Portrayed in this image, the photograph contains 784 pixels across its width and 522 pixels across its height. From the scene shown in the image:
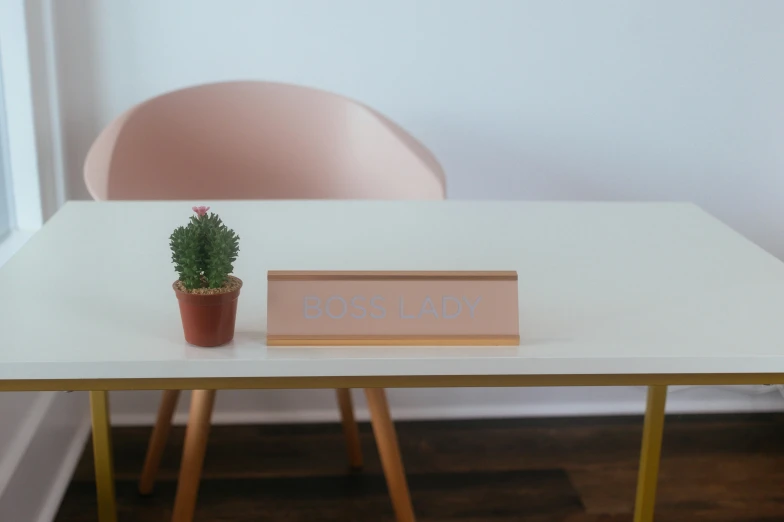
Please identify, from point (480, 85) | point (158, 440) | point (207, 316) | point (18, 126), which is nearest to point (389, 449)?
point (158, 440)

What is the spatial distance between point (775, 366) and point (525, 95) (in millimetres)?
1287

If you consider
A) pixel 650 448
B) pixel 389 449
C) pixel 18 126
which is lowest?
pixel 389 449

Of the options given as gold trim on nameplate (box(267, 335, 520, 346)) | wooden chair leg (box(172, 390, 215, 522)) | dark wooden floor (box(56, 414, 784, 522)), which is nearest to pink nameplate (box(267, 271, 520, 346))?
gold trim on nameplate (box(267, 335, 520, 346))

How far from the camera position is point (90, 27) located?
6.06 ft

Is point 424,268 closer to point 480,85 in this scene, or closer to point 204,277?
point 204,277

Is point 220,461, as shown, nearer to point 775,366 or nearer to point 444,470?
point 444,470

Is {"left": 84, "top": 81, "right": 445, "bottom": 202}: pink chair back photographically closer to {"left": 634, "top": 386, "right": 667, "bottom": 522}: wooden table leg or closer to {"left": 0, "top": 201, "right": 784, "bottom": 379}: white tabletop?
{"left": 0, "top": 201, "right": 784, "bottom": 379}: white tabletop

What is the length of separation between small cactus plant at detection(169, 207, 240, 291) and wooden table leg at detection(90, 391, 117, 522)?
15.9 inches

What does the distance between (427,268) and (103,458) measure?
0.49m

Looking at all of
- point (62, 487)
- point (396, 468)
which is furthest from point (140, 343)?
point (62, 487)

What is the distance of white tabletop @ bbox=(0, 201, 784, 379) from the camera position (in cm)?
79

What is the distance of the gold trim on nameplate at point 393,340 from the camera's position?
809 mm

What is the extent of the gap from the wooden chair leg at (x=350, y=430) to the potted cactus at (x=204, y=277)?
1082 millimetres

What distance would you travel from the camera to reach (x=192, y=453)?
1365mm
